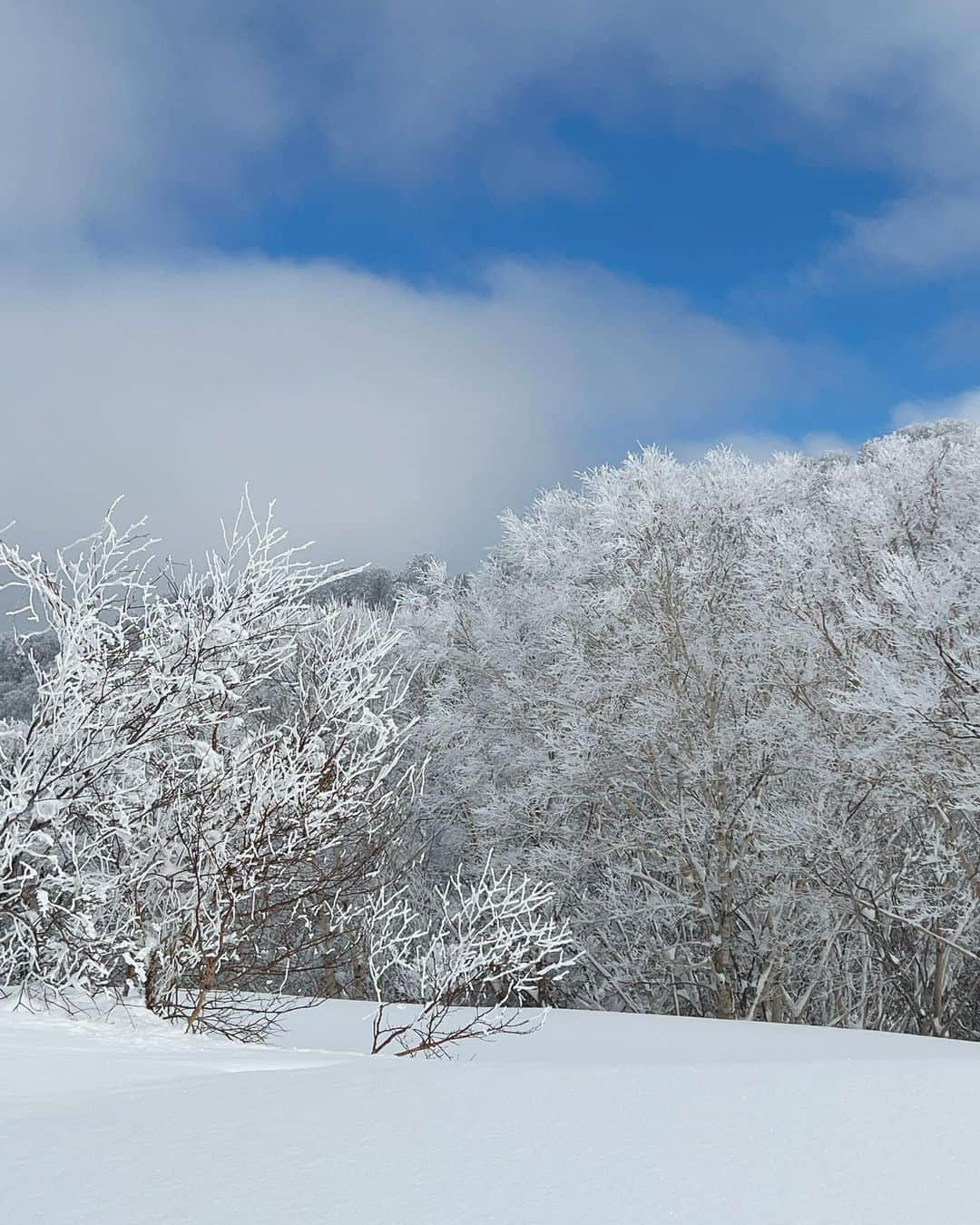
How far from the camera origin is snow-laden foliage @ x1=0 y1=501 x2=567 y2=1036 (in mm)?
5414

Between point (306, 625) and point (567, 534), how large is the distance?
1056cm

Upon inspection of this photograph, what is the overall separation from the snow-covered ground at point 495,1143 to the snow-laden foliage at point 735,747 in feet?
30.7

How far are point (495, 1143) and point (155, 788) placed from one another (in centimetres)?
423

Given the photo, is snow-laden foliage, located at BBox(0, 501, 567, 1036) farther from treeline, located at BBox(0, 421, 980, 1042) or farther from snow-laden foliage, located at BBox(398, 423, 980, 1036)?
snow-laden foliage, located at BBox(398, 423, 980, 1036)

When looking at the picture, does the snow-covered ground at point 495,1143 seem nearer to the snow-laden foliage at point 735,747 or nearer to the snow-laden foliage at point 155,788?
the snow-laden foliage at point 155,788

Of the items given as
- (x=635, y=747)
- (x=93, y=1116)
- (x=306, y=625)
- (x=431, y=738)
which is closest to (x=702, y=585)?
(x=635, y=747)

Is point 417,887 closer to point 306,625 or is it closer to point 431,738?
point 431,738

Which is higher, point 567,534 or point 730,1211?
point 567,534

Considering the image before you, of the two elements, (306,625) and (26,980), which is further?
(306,625)

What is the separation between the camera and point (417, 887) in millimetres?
18859

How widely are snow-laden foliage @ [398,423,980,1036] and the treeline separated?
2.7 inches

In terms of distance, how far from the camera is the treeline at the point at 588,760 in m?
5.79

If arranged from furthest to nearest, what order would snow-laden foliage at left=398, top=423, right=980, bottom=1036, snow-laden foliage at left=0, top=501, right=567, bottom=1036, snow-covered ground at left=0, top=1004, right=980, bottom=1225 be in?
1. snow-laden foliage at left=398, top=423, right=980, bottom=1036
2. snow-laden foliage at left=0, top=501, right=567, bottom=1036
3. snow-covered ground at left=0, top=1004, right=980, bottom=1225

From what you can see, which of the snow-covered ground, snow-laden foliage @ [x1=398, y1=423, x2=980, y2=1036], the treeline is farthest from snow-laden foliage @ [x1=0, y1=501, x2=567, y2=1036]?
snow-laden foliage @ [x1=398, y1=423, x2=980, y2=1036]
